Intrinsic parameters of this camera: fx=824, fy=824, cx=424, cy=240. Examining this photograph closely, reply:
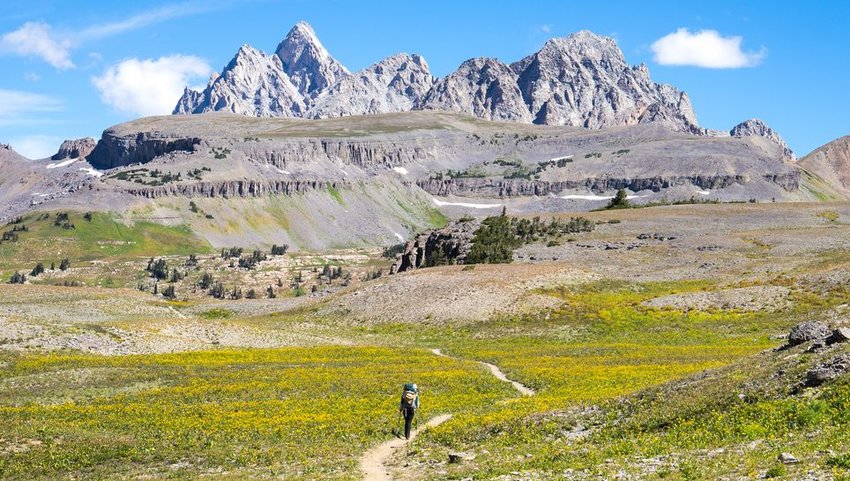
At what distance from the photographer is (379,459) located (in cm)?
3166

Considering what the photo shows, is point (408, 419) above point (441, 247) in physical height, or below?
below

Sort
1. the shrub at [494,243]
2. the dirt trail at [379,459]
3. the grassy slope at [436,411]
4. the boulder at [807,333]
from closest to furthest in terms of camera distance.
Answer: the grassy slope at [436,411] < the dirt trail at [379,459] < the boulder at [807,333] < the shrub at [494,243]


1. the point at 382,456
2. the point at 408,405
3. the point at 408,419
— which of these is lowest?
the point at 382,456

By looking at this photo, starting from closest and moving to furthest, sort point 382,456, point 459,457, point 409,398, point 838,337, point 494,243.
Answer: point 459,457 < point 382,456 < point 838,337 < point 409,398 < point 494,243

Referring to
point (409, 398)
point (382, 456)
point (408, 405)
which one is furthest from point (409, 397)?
point (382, 456)

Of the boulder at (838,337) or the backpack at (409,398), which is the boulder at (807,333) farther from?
the backpack at (409,398)

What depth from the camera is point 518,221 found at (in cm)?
16600

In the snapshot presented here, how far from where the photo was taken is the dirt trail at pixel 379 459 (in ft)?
93.8

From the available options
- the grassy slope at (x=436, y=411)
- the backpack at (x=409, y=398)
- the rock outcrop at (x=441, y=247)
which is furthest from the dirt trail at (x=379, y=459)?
the rock outcrop at (x=441, y=247)

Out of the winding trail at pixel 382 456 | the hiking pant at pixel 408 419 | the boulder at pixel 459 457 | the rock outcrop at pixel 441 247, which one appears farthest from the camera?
the rock outcrop at pixel 441 247

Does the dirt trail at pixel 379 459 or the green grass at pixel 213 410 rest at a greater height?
the dirt trail at pixel 379 459

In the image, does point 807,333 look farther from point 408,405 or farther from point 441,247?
point 441,247

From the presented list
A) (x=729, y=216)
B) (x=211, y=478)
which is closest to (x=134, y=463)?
(x=211, y=478)

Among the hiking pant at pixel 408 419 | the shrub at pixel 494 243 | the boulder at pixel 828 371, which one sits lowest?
the hiking pant at pixel 408 419
